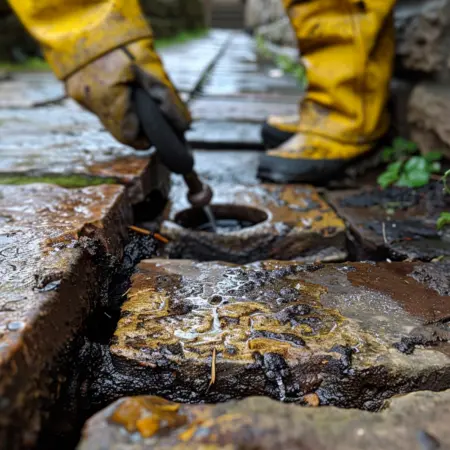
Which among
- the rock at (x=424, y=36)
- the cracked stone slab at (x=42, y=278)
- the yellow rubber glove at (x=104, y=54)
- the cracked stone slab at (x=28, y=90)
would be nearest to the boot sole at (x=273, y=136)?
the rock at (x=424, y=36)

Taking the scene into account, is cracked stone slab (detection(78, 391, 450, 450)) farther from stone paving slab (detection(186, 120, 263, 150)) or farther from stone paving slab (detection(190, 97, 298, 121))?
stone paving slab (detection(190, 97, 298, 121))

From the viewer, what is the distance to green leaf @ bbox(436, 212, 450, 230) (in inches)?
51.3

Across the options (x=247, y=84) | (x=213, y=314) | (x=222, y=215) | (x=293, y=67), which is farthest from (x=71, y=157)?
(x=293, y=67)

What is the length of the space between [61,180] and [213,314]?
2.41 feet

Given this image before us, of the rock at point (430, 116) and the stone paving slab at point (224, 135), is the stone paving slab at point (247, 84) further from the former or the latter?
the rock at point (430, 116)

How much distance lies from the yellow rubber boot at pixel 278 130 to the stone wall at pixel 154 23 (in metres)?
3.54

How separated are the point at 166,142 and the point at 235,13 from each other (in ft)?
71.9

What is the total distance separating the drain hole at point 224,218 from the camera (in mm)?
1542

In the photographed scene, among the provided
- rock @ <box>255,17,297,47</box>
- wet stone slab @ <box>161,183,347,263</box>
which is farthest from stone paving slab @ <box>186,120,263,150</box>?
rock @ <box>255,17,297,47</box>

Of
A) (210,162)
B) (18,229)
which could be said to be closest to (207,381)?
(18,229)

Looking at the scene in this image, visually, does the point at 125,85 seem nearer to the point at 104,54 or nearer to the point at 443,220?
the point at 104,54

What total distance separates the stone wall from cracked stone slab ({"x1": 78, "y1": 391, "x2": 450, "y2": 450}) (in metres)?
4.83

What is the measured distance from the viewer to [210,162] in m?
2.09

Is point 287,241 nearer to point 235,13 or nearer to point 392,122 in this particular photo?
point 392,122
